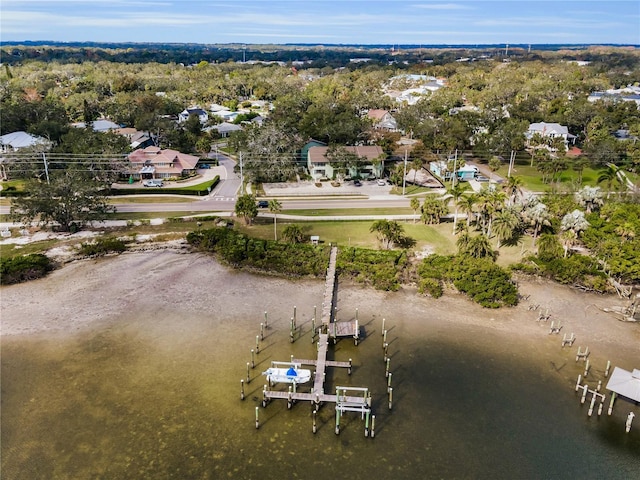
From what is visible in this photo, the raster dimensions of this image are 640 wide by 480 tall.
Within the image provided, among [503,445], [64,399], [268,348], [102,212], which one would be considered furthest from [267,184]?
[503,445]

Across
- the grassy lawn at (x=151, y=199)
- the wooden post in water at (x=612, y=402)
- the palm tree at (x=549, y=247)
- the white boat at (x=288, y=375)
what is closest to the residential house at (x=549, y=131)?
the palm tree at (x=549, y=247)

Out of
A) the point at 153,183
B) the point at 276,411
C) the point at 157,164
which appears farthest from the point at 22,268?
the point at 157,164

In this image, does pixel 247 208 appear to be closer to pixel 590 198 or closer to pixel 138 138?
pixel 590 198

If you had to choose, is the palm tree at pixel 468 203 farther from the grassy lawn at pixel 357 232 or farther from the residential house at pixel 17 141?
the residential house at pixel 17 141

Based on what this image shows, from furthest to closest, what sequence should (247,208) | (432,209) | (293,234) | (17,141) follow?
1. (17,141)
2. (247,208)
3. (432,209)
4. (293,234)

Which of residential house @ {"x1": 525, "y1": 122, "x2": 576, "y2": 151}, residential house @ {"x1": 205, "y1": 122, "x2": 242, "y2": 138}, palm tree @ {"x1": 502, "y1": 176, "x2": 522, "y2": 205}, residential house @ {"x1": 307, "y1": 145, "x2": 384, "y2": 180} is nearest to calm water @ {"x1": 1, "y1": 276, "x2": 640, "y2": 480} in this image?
palm tree @ {"x1": 502, "y1": 176, "x2": 522, "y2": 205}

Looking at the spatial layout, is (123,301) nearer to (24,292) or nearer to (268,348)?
(24,292)

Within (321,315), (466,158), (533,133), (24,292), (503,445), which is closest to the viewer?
(503,445)
